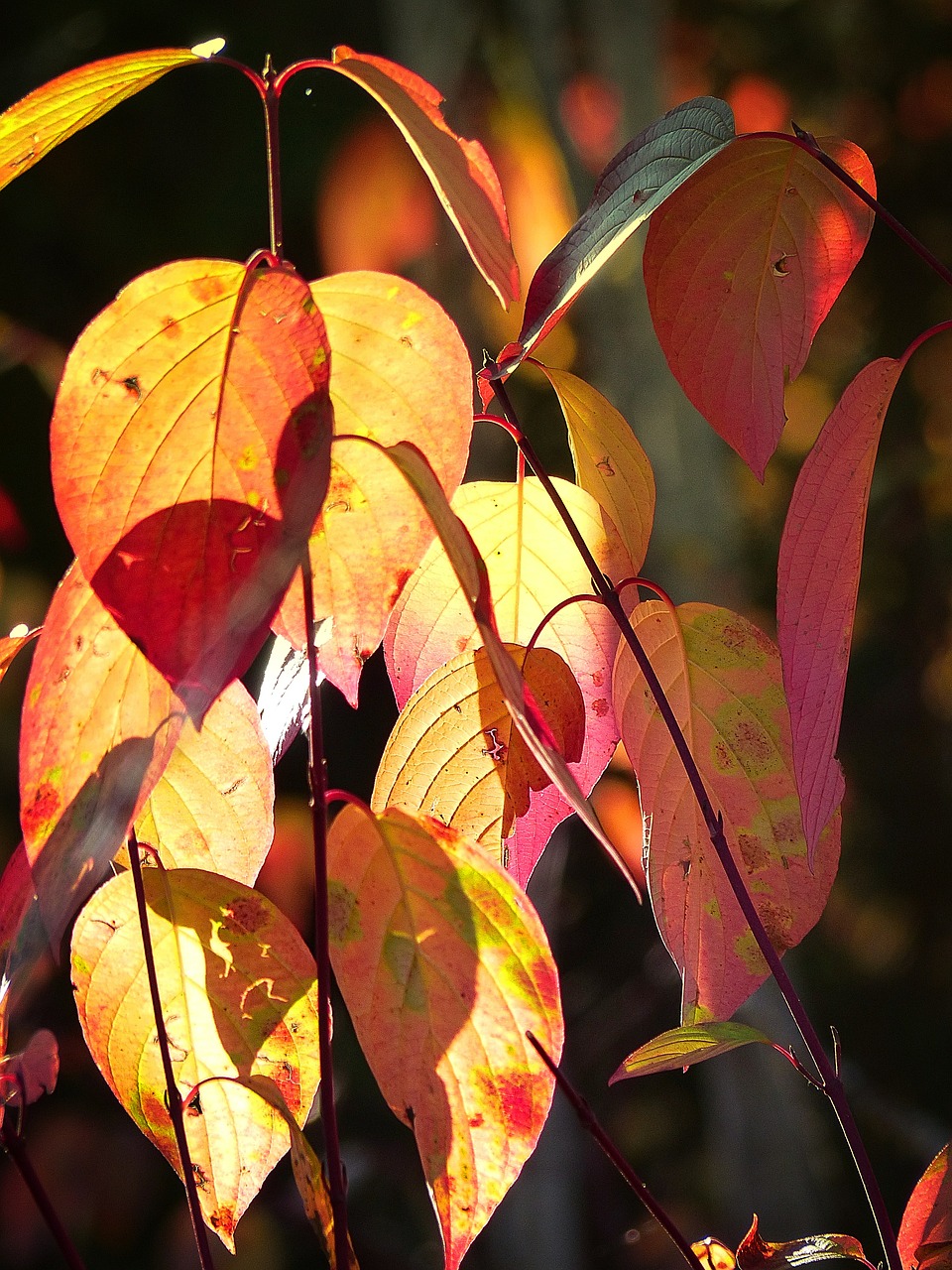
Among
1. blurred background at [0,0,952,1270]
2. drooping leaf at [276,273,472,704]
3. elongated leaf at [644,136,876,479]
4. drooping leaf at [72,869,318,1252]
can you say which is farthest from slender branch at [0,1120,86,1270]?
blurred background at [0,0,952,1270]

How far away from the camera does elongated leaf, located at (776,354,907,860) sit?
269 mm

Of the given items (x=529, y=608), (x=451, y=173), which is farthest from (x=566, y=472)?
(x=451, y=173)

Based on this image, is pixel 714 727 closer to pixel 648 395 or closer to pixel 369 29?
pixel 648 395

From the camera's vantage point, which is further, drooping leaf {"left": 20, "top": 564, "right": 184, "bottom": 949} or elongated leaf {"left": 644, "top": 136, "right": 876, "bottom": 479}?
elongated leaf {"left": 644, "top": 136, "right": 876, "bottom": 479}

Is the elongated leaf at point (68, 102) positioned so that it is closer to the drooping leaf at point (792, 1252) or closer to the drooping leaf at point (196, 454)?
the drooping leaf at point (196, 454)

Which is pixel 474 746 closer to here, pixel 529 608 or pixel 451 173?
pixel 529 608

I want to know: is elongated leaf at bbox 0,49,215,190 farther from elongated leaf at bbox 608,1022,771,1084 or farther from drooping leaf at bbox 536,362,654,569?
elongated leaf at bbox 608,1022,771,1084

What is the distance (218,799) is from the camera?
0.30m

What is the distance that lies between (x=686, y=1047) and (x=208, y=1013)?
0.44 feet

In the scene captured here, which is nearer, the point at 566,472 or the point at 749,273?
the point at 749,273

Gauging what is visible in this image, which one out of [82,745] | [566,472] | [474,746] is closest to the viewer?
[82,745]

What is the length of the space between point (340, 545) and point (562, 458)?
1.82 metres

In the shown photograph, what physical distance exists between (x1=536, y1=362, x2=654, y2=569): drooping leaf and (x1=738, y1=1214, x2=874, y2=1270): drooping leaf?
19 centimetres

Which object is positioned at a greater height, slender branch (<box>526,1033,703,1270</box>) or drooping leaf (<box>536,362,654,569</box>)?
drooping leaf (<box>536,362,654,569</box>)
